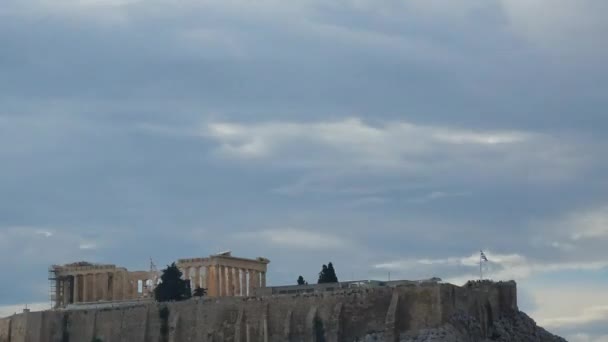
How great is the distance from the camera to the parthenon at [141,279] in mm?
132500

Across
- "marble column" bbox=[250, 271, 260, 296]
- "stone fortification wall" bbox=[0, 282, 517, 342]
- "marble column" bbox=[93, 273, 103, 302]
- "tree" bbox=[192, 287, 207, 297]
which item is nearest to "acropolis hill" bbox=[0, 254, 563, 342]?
"stone fortification wall" bbox=[0, 282, 517, 342]

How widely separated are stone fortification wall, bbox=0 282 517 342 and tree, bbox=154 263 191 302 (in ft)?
12.7

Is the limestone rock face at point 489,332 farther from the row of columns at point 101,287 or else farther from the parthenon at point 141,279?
the row of columns at point 101,287

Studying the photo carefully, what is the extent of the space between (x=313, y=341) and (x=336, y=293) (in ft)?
11.2

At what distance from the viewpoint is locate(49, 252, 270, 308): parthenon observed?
132500 millimetres

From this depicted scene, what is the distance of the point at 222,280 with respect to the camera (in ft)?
433

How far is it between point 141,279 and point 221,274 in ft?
25.9

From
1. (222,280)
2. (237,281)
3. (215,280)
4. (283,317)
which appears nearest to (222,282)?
(222,280)

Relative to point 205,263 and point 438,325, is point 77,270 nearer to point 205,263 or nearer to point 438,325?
point 205,263

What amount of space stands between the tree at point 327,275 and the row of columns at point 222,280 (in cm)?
602

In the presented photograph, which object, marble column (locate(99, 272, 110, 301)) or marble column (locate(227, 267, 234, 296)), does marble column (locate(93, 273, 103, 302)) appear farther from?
marble column (locate(227, 267, 234, 296))

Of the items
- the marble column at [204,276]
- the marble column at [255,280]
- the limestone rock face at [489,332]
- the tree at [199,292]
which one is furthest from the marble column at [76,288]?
the limestone rock face at [489,332]

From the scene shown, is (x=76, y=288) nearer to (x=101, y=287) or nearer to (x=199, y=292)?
(x=101, y=287)

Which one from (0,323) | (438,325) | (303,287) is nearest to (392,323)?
(438,325)
